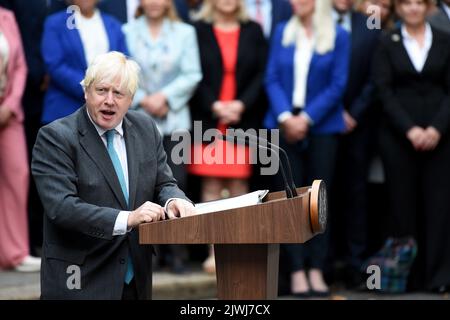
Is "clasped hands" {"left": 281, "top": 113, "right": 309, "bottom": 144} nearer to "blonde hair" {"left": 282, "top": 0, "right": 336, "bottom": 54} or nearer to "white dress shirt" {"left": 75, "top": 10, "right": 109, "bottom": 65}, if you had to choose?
"blonde hair" {"left": 282, "top": 0, "right": 336, "bottom": 54}

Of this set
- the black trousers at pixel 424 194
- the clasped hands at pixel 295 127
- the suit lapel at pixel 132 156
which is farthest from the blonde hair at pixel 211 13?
the suit lapel at pixel 132 156

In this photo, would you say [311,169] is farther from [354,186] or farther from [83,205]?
[83,205]

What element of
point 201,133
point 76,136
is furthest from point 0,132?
point 76,136

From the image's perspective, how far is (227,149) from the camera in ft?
28.9

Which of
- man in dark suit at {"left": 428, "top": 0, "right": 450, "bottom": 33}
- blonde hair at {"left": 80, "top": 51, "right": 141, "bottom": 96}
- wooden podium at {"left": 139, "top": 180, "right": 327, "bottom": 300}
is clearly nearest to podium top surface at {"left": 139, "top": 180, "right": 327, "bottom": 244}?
wooden podium at {"left": 139, "top": 180, "right": 327, "bottom": 300}

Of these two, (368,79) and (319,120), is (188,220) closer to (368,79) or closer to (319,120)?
(319,120)

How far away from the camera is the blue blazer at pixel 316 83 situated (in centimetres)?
869

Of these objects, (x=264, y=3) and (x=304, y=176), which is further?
(x=264, y=3)

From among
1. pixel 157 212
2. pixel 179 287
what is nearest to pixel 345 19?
pixel 179 287

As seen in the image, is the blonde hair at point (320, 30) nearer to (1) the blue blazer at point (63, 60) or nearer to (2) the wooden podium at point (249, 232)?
(1) the blue blazer at point (63, 60)

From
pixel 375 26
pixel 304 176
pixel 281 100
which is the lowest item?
pixel 304 176

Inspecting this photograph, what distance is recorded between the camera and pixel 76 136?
518cm

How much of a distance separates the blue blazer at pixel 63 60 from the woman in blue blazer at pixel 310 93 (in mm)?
1316

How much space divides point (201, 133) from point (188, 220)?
3.95 m
